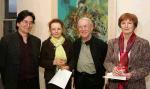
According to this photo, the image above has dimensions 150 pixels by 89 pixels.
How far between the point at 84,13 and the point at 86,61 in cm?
83

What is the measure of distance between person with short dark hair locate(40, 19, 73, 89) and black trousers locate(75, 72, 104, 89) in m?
0.14

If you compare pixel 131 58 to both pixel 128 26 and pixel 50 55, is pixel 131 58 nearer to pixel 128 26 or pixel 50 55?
pixel 128 26

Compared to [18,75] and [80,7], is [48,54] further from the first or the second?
[80,7]

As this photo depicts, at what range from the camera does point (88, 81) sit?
328 cm

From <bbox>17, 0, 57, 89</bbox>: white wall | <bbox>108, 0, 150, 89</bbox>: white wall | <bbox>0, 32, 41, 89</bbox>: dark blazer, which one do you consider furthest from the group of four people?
<bbox>17, 0, 57, 89</bbox>: white wall

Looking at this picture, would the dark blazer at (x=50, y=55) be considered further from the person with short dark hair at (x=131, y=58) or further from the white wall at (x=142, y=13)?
the white wall at (x=142, y=13)

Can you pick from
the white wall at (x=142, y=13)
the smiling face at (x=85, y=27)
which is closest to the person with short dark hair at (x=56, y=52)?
the smiling face at (x=85, y=27)

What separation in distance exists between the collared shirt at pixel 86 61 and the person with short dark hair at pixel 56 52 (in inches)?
4.7

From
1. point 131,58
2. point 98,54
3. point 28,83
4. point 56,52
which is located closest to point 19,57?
point 28,83

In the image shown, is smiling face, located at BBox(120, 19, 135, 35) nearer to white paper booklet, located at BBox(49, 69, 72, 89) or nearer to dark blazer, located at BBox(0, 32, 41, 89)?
white paper booklet, located at BBox(49, 69, 72, 89)

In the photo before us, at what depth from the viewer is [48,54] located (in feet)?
11.0

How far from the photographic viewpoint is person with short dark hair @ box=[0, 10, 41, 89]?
3.21 meters

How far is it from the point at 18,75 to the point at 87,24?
3.17 feet

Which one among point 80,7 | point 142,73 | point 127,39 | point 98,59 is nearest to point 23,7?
point 80,7
